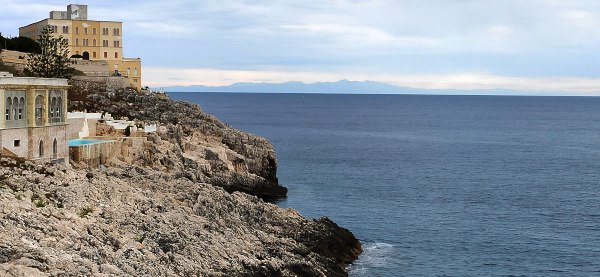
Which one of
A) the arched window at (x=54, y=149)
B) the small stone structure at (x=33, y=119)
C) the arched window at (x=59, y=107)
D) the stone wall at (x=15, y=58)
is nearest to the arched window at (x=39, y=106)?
the small stone structure at (x=33, y=119)

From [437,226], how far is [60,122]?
104 feet

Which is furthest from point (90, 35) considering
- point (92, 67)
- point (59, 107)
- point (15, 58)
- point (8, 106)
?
point (8, 106)

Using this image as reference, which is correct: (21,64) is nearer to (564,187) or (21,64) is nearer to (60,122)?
(60,122)

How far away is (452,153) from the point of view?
127m

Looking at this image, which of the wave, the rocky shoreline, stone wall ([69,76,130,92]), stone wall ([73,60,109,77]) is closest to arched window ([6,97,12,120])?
the rocky shoreline

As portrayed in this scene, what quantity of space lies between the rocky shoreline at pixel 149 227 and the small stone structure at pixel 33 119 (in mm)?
3914

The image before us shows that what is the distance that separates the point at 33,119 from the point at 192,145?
2629 centimetres

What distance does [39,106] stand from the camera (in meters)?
51.0

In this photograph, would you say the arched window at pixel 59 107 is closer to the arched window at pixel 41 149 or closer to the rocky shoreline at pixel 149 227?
the arched window at pixel 41 149

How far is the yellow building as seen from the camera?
356 feet

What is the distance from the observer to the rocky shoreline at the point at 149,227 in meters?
33.6

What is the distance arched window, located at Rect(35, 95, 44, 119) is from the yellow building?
58162 millimetres

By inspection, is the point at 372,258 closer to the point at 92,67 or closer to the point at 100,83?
the point at 100,83

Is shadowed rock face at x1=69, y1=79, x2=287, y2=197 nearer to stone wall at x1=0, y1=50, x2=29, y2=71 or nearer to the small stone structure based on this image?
stone wall at x1=0, y1=50, x2=29, y2=71
